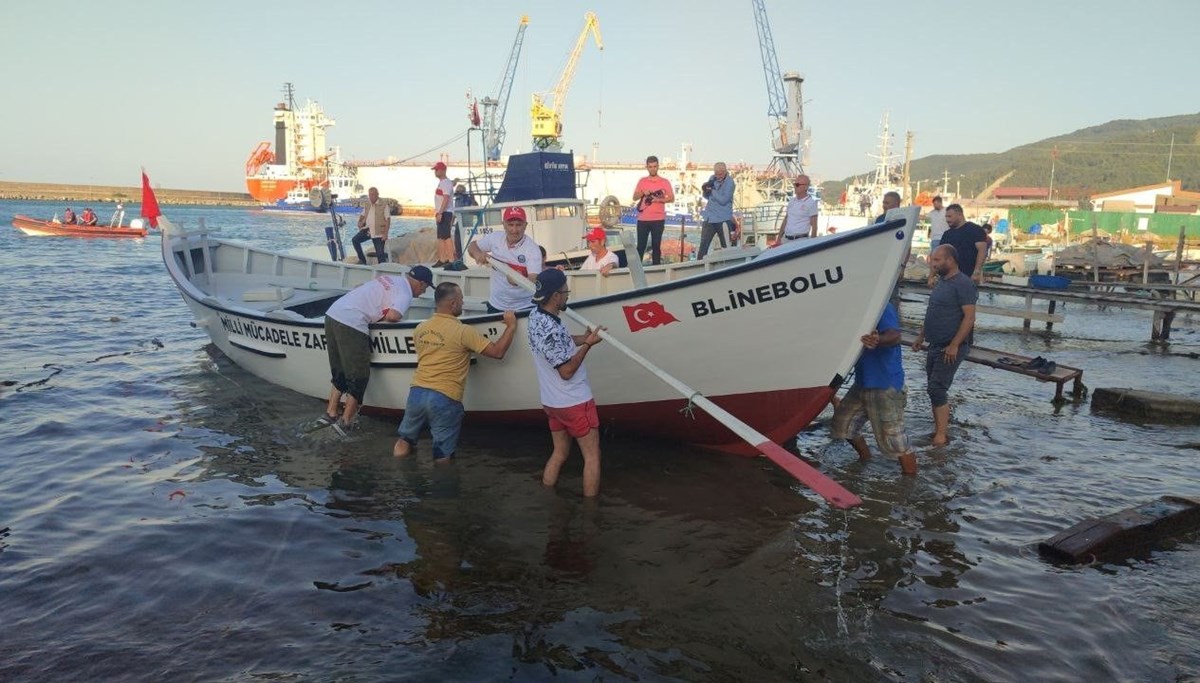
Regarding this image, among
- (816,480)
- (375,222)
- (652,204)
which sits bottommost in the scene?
(816,480)

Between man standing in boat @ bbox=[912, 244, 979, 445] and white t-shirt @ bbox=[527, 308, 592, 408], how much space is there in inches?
149

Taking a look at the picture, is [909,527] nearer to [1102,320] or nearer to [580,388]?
[580,388]

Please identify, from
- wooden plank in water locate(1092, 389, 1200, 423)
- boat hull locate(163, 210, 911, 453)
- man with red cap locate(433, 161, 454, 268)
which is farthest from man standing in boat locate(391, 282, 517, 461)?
wooden plank in water locate(1092, 389, 1200, 423)

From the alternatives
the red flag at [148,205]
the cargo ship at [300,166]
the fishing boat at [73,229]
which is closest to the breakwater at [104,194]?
the cargo ship at [300,166]

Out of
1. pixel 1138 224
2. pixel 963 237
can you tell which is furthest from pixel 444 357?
pixel 1138 224

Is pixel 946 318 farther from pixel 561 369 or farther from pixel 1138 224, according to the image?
pixel 1138 224

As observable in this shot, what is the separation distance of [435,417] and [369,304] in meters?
1.92

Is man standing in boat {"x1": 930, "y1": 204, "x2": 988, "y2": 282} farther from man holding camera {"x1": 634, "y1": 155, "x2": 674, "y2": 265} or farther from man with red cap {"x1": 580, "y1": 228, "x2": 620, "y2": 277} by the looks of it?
man with red cap {"x1": 580, "y1": 228, "x2": 620, "y2": 277}

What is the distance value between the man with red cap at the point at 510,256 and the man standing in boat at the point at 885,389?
354 cm

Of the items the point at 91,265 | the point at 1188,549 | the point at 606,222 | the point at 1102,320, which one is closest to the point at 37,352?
the point at 606,222

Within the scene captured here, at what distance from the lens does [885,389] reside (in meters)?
7.32

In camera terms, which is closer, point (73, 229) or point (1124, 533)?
→ point (1124, 533)

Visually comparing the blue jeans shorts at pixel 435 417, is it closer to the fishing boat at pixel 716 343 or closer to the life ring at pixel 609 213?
the fishing boat at pixel 716 343

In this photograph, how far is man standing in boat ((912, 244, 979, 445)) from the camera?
773 cm
